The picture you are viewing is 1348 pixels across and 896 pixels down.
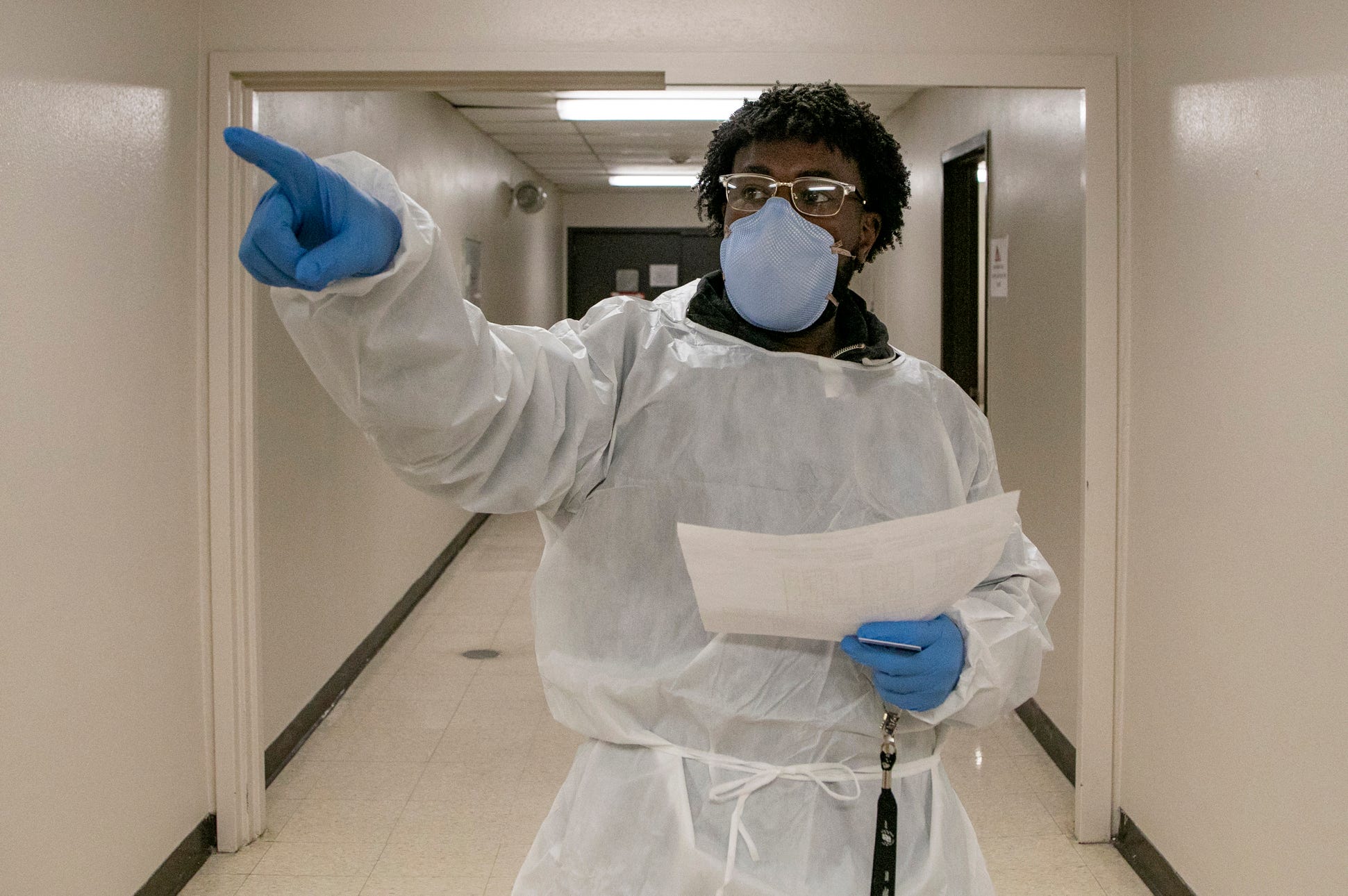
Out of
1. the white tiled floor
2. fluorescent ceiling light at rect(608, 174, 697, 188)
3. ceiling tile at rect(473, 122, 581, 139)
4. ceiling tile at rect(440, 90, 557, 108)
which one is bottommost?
the white tiled floor

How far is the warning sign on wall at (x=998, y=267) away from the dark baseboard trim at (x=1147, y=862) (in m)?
1.81

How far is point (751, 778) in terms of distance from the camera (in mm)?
1058

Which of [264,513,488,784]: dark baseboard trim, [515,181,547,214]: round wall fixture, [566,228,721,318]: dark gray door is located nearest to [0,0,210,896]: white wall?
[264,513,488,784]: dark baseboard trim

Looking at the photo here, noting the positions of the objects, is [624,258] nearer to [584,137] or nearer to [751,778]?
[584,137]

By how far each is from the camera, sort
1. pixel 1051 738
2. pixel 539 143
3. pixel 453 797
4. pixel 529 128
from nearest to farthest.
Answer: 1. pixel 453 797
2. pixel 1051 738
3. pixel 529 128
4. pixel 539 143

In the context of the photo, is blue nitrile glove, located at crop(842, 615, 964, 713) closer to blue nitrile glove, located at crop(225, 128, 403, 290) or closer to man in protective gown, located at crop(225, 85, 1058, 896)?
man in protective gown, located at crop(225, 85, 1058, 896)

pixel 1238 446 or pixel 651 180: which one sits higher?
pixel 651 180

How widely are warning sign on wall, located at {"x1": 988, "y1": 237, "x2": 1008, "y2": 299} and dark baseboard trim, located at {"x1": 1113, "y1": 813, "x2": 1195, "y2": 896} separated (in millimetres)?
1813

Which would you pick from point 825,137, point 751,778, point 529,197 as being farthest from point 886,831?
point 529,197

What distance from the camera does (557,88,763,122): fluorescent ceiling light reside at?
4.91m

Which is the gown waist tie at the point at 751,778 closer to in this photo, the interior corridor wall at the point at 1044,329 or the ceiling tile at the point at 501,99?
the interior corridor wall at the point at 1044,329

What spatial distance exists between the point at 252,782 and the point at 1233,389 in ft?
7.65

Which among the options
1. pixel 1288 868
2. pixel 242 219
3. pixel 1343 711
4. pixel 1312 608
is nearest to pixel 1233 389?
pixel 1312 608

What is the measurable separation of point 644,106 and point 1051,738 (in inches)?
133
